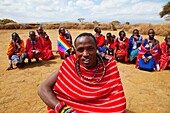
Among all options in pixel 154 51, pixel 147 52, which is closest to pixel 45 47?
pixel 147 52

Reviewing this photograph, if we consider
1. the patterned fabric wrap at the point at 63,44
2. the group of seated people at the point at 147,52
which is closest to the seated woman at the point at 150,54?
the group of seated people at the point at 147,52

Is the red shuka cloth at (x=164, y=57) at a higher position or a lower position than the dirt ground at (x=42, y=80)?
higher

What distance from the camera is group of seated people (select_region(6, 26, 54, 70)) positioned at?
5.39m

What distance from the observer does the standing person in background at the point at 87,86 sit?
5.64ft

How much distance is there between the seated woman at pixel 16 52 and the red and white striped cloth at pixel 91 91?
3.97 m

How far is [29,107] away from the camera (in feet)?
10.1

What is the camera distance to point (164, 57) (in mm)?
5184

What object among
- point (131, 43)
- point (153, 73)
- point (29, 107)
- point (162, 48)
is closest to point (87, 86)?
point (29, 107)

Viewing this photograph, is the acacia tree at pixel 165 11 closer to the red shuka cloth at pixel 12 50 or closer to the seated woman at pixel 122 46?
the seated woman at pixel 122 46

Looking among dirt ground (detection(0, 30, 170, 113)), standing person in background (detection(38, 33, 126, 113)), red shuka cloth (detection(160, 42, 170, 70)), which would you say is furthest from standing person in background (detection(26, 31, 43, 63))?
standing person in background (detection(38, 33, 126, 113))

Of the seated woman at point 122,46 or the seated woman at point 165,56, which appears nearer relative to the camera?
the seated woman at point 165,56

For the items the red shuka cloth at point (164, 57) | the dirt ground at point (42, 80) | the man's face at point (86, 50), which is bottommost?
the dirt ground at point (42, 80)

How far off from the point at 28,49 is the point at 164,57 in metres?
4.32

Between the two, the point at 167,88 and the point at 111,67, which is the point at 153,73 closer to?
the point at 167,88
